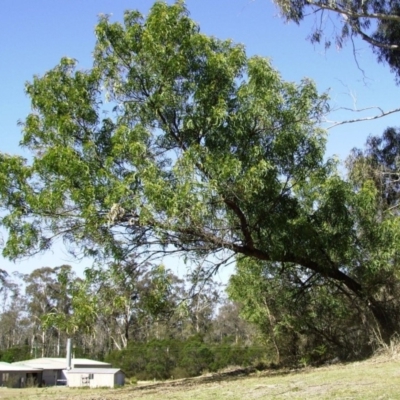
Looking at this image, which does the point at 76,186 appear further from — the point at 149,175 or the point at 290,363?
the point at 290,363

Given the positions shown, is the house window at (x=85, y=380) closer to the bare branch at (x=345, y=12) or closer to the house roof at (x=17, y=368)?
the house roof at (x=17, y=368)

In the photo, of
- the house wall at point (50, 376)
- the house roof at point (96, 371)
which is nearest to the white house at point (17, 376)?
the house wall at point (50, 376)

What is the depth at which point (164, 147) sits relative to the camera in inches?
489

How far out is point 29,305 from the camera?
50469 millimetres

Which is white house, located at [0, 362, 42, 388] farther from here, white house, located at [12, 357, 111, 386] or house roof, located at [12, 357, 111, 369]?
house roof, located at [12, 357, 111, 369]

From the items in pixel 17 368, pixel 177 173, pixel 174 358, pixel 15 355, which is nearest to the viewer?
pixel 177 173

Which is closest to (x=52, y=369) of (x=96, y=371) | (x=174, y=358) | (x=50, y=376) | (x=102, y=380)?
(x=50, y=376)

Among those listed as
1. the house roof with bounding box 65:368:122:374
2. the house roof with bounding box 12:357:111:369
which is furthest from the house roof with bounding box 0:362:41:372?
the house roof with bounding box 65:368:122:374

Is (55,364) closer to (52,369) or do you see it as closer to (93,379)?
(52,369)

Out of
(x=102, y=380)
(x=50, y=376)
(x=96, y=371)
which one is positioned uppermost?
(x=50, y=376)

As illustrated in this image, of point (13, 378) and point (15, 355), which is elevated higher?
point (15, 355)

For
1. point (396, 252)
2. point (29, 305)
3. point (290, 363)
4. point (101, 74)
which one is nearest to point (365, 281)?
point (396, 252)

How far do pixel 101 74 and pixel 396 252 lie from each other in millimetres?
8225

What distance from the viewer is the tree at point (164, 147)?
11.0m
